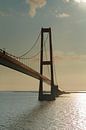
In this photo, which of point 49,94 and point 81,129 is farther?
point 49,94

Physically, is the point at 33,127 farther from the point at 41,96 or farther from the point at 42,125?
the point at 41,96

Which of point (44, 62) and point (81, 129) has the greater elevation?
point (44, 62)

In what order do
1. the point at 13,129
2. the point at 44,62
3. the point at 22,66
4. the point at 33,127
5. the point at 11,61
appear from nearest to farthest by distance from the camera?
the point at 13,129, the point at 33,127, the point at 11,61, the point at 22,66, the point at 44,62

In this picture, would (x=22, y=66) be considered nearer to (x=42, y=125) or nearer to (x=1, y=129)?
(x=42, y=125)

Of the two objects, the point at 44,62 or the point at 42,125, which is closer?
the point at 42,125

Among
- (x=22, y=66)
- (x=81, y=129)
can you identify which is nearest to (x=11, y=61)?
(x=22, y=66)

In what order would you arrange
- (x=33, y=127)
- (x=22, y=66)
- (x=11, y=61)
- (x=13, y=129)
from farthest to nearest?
1. (x=22, y=66)
2. (x=11, y=61)
3. (x=33, y=127)
4. (x=13, y=129)

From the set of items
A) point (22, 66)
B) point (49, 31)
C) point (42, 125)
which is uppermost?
point (49, 31)

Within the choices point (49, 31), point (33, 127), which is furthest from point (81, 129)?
point (49, 31)

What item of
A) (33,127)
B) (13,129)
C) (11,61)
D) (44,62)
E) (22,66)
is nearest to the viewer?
(13,129)
